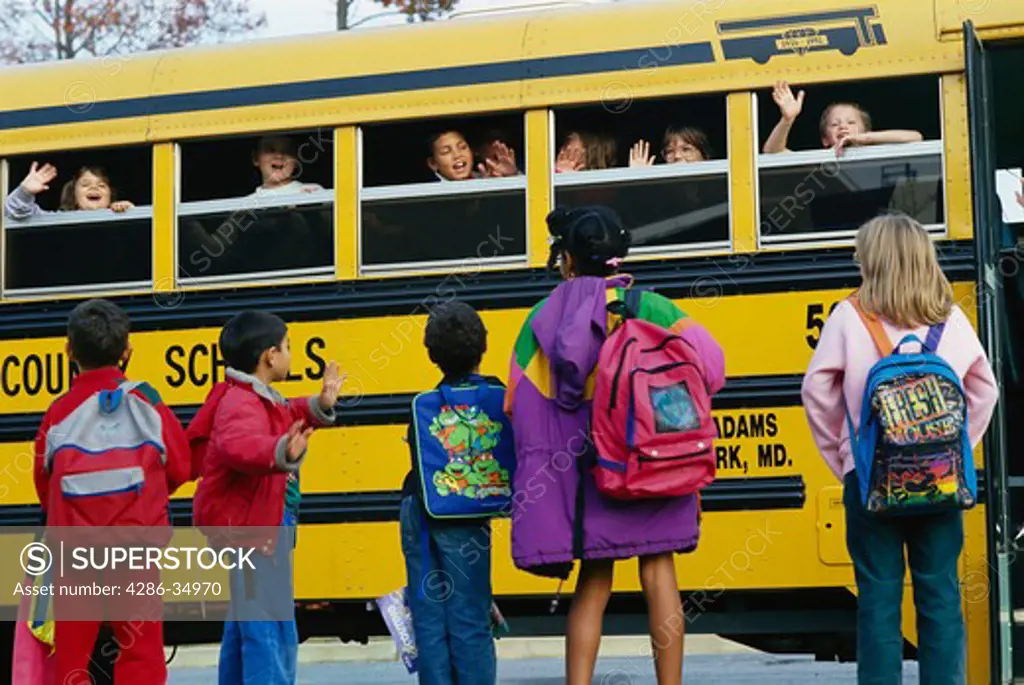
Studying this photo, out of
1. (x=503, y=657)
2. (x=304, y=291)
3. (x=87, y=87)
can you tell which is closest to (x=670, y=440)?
(x=304, y=291)

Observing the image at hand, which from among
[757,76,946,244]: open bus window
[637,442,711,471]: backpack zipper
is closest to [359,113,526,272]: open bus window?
[757,76,946,244]: open bus window

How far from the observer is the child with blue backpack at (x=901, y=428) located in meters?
4.52

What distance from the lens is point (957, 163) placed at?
568cm

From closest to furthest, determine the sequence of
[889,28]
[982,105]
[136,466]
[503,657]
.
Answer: [136,466] → [982,105] → [889,28] → [503,657]

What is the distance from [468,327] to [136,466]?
39.4 inches

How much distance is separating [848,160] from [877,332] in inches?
49.3

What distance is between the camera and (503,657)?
37.6 ft

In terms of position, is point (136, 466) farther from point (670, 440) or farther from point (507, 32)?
point (507, 32)

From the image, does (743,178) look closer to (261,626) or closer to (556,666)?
(261,626)

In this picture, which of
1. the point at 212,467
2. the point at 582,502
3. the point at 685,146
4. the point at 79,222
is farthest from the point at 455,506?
the point at 79,222

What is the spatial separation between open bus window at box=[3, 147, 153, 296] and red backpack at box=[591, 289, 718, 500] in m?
2.44

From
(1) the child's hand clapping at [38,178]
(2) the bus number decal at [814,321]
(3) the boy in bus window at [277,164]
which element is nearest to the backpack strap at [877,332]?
(2) the bus number decal at [814,321]

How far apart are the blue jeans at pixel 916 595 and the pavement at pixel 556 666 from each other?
406cm

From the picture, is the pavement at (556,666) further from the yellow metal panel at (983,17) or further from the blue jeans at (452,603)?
the blue jeans at (452,603)
